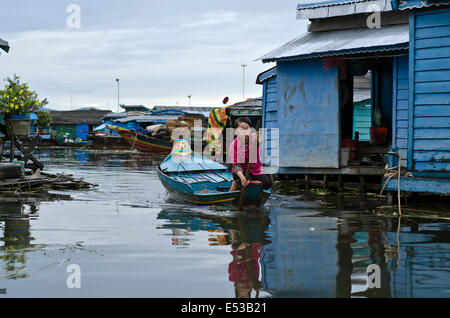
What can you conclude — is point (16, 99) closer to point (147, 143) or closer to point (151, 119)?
point (147, 143)

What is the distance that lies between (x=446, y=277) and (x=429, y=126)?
5330mm

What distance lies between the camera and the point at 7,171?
12875 millimetres

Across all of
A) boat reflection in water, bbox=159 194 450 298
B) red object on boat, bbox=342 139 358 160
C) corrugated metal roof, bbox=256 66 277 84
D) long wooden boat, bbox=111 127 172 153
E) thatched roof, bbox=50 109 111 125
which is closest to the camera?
boat reflection in water, bbox=159 194 450 298

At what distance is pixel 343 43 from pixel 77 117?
5210cm

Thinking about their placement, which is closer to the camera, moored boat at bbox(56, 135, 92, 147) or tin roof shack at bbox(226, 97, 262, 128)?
tin roof shack at bbox(226, 97, 262, 128)

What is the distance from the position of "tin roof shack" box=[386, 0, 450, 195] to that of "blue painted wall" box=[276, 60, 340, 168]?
324 cm

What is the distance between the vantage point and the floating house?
33.9 feet

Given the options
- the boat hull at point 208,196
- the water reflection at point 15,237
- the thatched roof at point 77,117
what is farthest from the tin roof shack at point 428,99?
the thatched roof at point 77,117

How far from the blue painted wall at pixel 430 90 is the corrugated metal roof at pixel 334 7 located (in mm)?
3484

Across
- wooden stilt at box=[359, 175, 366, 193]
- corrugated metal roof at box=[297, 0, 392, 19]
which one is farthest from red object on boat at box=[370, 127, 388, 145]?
corrugated metal roof at box=[297, 0, 392, 19]

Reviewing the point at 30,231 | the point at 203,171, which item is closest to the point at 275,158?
the point at 203,171

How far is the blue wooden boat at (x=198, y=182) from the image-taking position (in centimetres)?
1053

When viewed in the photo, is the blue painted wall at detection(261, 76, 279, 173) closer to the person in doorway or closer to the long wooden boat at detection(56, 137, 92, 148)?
the person in doorway

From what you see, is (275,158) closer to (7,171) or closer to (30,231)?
(7,171)
